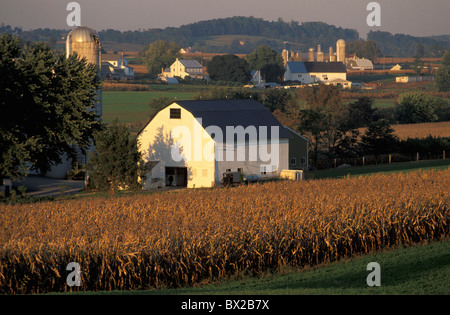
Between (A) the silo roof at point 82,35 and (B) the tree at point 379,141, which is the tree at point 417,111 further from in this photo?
(A) the silo roof at point 82,35

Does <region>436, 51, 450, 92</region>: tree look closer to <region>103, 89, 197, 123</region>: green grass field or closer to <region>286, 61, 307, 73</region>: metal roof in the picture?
<region>286, 61, 307, 73</region>: metal roof

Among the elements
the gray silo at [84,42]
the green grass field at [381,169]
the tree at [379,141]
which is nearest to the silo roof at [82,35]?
the gray silo at [84,42]

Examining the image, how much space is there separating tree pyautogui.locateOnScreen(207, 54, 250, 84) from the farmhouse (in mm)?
110758

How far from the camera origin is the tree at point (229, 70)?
163125 millimetres

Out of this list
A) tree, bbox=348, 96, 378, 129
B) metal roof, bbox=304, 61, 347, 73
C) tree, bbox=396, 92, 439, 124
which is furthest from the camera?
metal roof, bbox=304, 61, 347, 73

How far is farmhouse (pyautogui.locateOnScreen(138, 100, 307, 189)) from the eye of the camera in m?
49.3

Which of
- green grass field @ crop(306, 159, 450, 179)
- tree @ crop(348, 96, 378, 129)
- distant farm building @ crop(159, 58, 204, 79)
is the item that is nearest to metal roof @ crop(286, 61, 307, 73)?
distant farm building @ crop(159, 58, 204, 79)

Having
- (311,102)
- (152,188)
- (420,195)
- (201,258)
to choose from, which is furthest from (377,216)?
(311,102)

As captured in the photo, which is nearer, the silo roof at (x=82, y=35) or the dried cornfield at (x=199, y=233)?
the dried cornfield at (x=199, y=233)

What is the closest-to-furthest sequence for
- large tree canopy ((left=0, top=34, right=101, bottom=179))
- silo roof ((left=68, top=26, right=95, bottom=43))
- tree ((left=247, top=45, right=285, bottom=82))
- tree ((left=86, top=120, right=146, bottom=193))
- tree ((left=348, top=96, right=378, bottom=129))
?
1. large tree canopy ((left=0, top=34, right=101, bottom=179))
2. tree ((left=86, top=120, right=146, bottom=193))
3. silo roof ((left=68, top=26, right=95, bottom=43))
4. tree ((left=348, top=96, right=378, bottom=129))
5. tree ((left=247, top=45, right=285, bottom=82))

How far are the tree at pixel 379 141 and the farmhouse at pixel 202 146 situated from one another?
690 inches

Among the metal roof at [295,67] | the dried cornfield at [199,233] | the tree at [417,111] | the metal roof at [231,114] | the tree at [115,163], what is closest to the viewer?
the dried cornfield at [199,233]

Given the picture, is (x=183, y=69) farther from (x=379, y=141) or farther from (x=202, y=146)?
(x=202, y=146)

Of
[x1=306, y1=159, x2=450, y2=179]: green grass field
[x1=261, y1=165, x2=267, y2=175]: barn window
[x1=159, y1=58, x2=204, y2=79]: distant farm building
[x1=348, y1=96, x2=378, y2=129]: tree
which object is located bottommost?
[x1=306, y1=159, x2=450, y2=179]: green grass field
